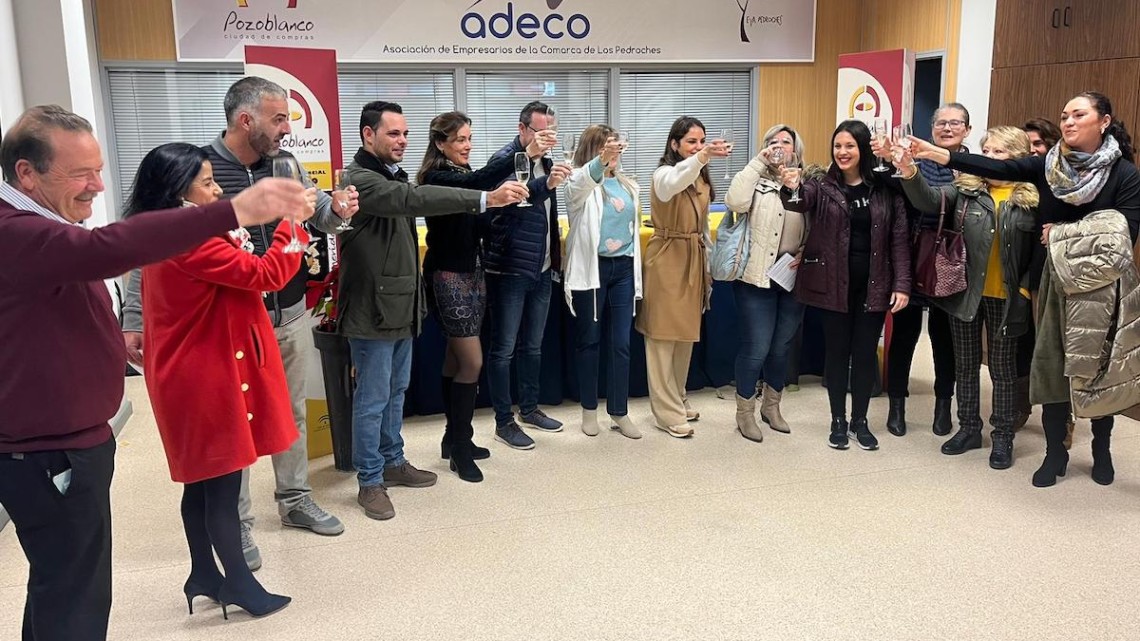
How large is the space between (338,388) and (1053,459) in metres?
3.17

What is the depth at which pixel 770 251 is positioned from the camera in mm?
4133

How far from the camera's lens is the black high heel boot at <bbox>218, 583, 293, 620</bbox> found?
2.70 m

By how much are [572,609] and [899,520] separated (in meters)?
1.45

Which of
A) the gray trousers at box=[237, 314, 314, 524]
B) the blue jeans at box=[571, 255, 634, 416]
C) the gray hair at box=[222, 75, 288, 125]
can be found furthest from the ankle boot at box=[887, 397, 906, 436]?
the gray hair at box=[222, 75, 288, 125]

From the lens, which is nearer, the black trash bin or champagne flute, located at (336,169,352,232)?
champagne flute, located at (336,169,352,232)

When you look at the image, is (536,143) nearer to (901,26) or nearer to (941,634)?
(941,634)

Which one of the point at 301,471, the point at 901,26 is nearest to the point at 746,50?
the point at 901,26

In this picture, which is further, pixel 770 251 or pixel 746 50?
pixel 746 50

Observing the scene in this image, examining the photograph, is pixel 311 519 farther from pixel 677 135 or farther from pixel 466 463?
pixel 677 135

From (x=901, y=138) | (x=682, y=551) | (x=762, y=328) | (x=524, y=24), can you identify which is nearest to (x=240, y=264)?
(x=682, y=551)

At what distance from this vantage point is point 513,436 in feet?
14.2

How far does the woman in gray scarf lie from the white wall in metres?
2.91

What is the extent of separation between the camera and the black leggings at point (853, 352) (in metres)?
4.09

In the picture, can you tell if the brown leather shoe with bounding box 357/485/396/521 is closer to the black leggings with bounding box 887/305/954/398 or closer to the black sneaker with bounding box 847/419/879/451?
the black sneaker with bounding box 847/419/879/451
